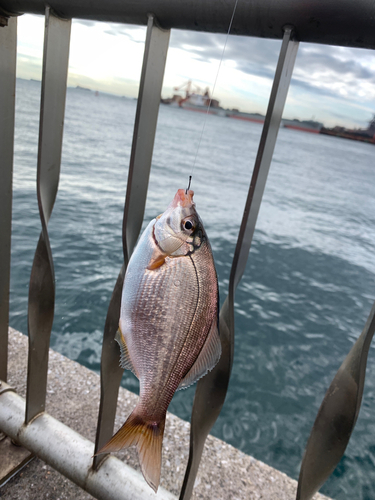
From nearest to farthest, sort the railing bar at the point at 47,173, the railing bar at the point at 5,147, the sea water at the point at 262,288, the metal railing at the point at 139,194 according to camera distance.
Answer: the metal railing at the point at 139,194
the railing bar at the point at 47,173
the railing bar at the point at 5,147
the sea water at the point at 262,288

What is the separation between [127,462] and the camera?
1.71 m

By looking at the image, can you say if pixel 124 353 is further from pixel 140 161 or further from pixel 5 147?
pixel 5 147

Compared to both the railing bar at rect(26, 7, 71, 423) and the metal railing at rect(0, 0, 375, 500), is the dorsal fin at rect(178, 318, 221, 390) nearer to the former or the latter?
the metal railing at rect(0, 0, 375, 500)

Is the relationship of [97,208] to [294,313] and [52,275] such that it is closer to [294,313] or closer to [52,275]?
[294,313]

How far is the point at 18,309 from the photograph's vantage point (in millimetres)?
6430

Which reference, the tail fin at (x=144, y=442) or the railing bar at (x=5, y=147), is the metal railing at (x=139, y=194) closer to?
the railing bar at (x=5, y=147)

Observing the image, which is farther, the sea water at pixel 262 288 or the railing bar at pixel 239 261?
the sea water at pixel 262 288

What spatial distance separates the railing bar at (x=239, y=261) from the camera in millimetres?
801

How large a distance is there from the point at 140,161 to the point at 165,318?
0.46 meters

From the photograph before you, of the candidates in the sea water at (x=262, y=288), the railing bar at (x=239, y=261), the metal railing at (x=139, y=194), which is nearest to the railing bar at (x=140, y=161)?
the metal railing at (x=139, y=194)

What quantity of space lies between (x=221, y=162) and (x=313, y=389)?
1017 inches

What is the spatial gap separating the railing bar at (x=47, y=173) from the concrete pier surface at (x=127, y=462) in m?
→ 0.38

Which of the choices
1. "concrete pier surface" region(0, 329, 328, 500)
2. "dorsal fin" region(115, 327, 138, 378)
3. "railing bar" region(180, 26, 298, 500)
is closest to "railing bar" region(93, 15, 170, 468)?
"dorsal fin" region(115, 327, 138, 378)

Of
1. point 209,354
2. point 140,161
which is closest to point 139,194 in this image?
point 140,161
